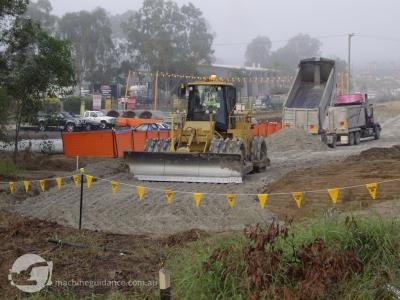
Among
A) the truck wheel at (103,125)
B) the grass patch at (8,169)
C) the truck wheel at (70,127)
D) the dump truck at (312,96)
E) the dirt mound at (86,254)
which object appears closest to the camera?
the dirt mound at (86,254)

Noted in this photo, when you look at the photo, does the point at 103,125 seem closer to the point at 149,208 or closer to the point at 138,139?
the point at 138,139

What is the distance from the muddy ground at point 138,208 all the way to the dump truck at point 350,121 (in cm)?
1056

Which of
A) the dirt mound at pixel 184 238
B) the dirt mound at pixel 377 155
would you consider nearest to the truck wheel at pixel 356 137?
the dirt mound at pixel 377 155

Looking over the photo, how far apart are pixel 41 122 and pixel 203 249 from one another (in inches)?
623

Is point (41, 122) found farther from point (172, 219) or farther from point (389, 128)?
point (389, 128)

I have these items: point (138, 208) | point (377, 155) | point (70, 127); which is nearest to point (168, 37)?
point (70, 127)

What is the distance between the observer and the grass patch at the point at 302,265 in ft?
18.7

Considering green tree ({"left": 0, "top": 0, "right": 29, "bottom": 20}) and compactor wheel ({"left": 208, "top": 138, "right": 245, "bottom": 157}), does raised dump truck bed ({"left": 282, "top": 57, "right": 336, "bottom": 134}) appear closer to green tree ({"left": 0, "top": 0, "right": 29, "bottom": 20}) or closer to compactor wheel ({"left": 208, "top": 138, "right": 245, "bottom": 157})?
compactor wheel ({"left": 208, "top": 138, "right": 245, "bottom": 157})

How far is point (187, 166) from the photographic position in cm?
1770

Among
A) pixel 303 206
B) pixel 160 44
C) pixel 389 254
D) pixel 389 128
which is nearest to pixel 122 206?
pixel 303 206

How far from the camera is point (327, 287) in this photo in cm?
566

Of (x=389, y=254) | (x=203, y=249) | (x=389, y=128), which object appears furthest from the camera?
(x=389, y=128)

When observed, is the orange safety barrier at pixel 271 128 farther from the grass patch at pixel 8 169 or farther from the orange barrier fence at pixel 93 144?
the grass patch at pixel 8 169

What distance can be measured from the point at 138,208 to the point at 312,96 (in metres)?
21.4
